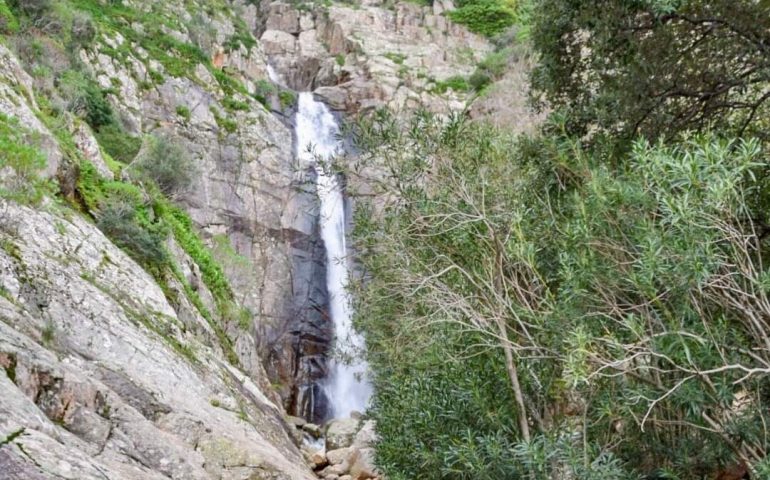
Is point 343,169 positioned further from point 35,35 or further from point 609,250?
point 35,35

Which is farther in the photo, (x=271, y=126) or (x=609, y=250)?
(x=271, y=126)

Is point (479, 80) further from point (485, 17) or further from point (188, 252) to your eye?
point (188, 252)

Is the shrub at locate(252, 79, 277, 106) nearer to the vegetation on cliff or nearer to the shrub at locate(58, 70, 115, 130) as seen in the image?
the shrub at locate(58, 70, 115, 130)

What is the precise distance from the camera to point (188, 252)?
687 inches

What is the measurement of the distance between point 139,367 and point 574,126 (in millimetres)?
6473

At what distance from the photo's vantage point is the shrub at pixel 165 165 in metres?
20.7

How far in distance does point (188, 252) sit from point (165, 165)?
4.81 metres

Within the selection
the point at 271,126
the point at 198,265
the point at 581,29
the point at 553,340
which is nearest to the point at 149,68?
the point at 271,126

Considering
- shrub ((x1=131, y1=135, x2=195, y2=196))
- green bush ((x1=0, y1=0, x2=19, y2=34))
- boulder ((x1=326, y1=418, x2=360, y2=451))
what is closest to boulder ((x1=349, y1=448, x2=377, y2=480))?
boulder ((x1=326, y1=418, x2=360, y2=451))

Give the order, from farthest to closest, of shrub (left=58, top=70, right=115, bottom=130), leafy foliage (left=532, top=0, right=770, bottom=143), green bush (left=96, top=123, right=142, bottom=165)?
1. green bush (left=96, top=123, right=142, bottom=165)
2. shrub (left=58, top=70, right=115, bottom=130)
3. leafy foliage (left=532, top=0, right=770, bottom=143)

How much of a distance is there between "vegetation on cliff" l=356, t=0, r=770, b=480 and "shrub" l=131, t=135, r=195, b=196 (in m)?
15.0

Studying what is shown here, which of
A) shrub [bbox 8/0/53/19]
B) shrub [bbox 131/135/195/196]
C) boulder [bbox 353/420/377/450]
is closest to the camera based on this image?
boulder [bbox 353/420/377/450]

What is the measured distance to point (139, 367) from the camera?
26.7ft

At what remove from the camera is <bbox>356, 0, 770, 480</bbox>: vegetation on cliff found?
4.32 m
